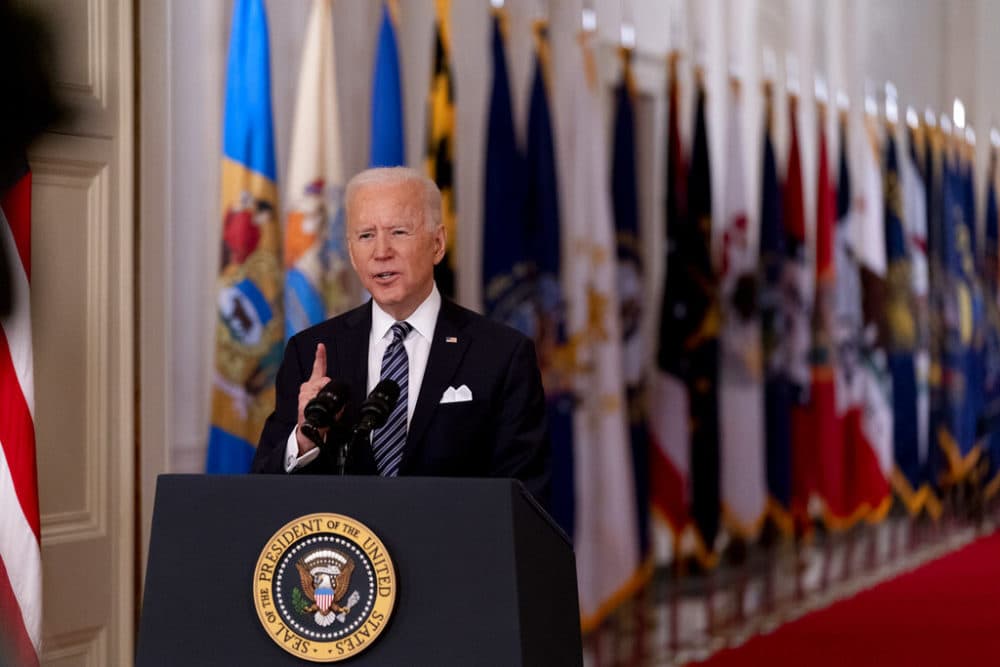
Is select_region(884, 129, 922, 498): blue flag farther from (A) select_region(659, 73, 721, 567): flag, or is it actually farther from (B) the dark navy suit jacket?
(B) the dark navy suit jacket

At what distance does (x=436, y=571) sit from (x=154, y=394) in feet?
9.34

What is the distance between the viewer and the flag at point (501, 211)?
6.08 m

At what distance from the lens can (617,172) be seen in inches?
276

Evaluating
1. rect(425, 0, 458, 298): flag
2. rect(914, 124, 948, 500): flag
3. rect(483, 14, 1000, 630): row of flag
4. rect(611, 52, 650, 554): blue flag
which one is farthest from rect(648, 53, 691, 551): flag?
rect(914, 124, 948, 500): flag

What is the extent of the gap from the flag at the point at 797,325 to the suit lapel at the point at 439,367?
6.67m

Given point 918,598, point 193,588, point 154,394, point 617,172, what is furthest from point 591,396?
point 193,588

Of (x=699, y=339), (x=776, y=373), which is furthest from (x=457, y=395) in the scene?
(x=776, y=373)

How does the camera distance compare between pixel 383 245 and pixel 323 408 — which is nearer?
pixel 323 408

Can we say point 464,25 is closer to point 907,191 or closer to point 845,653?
point 845,653

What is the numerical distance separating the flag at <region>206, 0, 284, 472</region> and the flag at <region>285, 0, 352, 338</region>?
13 cm

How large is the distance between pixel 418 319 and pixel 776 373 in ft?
22.0

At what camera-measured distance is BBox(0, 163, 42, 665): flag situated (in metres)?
2.91

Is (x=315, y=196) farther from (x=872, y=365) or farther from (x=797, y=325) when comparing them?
(x=872, y=365)

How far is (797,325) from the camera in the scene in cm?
881
